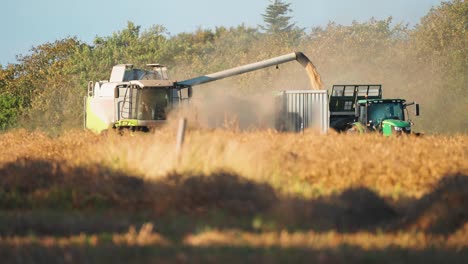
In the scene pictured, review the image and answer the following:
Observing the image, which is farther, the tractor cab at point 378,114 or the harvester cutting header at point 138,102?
the harvester cutting header at point 138,102

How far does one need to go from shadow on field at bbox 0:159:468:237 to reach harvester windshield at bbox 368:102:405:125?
55.3ft

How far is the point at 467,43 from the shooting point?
196 ft

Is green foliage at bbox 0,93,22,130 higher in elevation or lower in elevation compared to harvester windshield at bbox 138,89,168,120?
higher

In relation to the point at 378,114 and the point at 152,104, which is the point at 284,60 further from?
the point at 152,104

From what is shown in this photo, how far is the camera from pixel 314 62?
68875 millimetres

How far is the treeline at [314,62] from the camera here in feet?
187

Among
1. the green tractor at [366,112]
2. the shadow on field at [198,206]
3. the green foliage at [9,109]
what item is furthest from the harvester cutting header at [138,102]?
the green foliage at [9,109]

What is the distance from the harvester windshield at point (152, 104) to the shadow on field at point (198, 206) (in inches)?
606

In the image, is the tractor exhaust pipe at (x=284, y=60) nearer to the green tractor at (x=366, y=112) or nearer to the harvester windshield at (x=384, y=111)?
the green tractor at (x=366, y=112)

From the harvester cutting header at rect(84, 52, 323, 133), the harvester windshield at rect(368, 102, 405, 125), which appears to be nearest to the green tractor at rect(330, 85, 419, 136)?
the harvester windshield at rect(368, 102, 405, 125)

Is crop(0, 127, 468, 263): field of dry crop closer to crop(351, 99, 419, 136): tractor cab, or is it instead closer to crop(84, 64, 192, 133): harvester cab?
crop(351, 99, 419, 136): tractor cab

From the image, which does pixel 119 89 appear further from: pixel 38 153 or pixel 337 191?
pixel 337 191


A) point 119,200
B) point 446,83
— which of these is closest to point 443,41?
point 446,83

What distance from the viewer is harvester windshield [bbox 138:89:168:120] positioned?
32.8 meters
